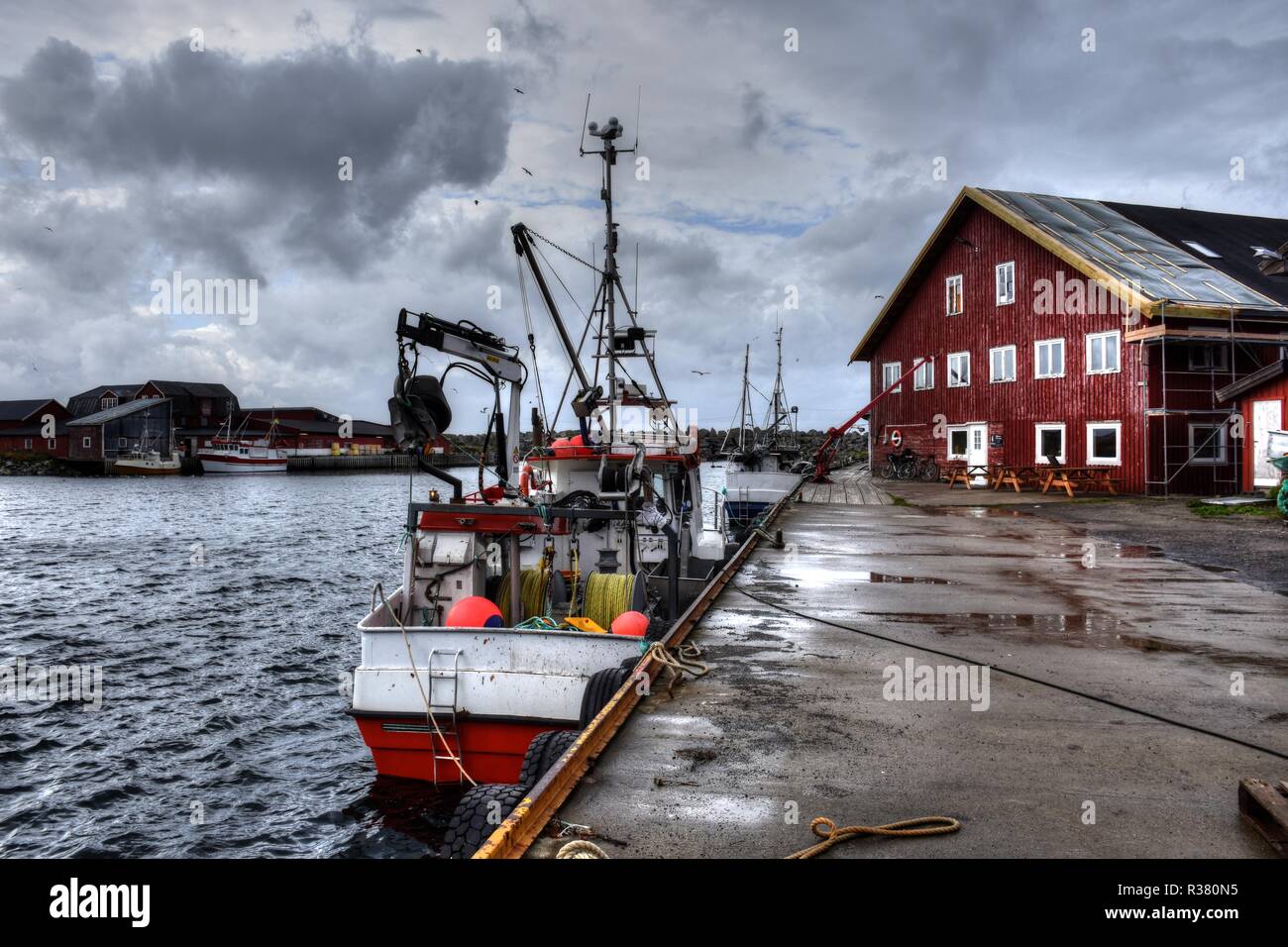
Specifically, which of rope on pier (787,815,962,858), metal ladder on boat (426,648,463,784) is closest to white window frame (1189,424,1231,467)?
metal ladder on boat (426,648,463,784)

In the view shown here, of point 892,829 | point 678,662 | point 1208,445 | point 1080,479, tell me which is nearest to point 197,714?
point 678,662

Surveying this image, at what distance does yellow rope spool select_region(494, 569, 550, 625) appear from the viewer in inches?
418

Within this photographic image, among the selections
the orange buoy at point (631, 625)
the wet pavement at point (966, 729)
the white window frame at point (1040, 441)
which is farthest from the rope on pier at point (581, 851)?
the white window frame at point (1040, 441)

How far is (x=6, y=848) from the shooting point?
8898 millimetres

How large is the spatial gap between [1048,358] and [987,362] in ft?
10.1

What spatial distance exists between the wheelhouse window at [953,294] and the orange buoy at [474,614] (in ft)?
99.7

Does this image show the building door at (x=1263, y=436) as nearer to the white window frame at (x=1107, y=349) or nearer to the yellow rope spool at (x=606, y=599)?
the white window frame at (x=1107, y=349)

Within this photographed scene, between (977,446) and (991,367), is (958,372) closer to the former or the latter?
(991,367)

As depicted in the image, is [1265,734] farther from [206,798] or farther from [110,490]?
[110,490]

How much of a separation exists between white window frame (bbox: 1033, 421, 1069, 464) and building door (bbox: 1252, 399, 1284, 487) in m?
6.34

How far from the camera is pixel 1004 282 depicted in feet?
106

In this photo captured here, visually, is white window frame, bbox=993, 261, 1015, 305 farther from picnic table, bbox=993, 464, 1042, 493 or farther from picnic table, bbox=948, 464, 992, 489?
picnic table, bbox=993, 464, 1042, 493
